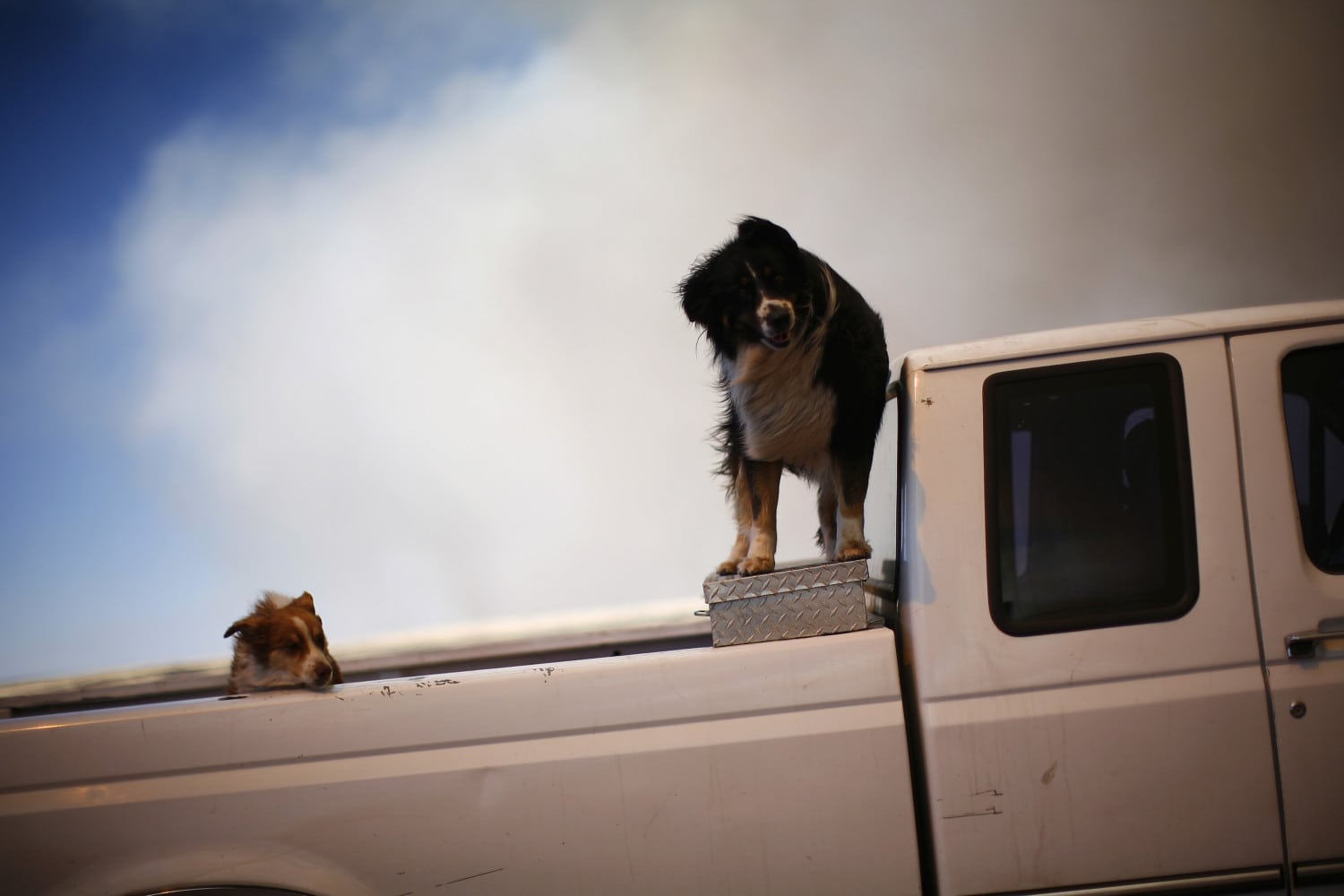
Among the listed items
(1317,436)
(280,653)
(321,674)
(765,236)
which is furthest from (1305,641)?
(280,653)

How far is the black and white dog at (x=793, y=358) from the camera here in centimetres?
228

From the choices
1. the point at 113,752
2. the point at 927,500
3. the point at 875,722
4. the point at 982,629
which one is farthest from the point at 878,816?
the point at 113,752

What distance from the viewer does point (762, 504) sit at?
8.00ft

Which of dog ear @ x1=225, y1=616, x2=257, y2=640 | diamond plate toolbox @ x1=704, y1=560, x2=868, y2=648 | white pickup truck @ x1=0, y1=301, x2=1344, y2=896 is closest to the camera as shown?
white pickup truck @ x1=0, y1=301, x2=1344, y2=896

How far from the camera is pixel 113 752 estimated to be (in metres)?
1.85

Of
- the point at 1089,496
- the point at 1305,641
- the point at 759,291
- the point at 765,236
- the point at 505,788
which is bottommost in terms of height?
the point at 505,788

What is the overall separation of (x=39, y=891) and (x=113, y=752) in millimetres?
290

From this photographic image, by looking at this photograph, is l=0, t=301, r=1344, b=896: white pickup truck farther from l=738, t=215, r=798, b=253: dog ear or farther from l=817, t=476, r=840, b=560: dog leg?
l=738, t=215, r=798, b=253: dog ear

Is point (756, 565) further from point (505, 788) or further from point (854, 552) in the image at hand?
point (505, 788)

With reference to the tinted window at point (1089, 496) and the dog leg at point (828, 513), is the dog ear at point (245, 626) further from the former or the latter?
the tinted window at point (1089, 496)

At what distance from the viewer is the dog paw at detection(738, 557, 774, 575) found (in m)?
2.33

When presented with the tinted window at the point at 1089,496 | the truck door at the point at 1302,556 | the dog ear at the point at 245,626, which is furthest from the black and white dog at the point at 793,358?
the dog ear at the point at 245,626

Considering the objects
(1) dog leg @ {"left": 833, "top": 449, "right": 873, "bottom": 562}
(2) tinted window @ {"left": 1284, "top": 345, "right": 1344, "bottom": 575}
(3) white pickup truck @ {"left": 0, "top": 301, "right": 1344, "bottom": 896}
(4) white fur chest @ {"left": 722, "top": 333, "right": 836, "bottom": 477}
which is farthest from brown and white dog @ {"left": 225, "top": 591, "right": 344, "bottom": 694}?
(2) tinted window @ {"left": 1284, "top": 345, "right": 1344, "bottom": 575}

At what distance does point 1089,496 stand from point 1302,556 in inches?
16.6
